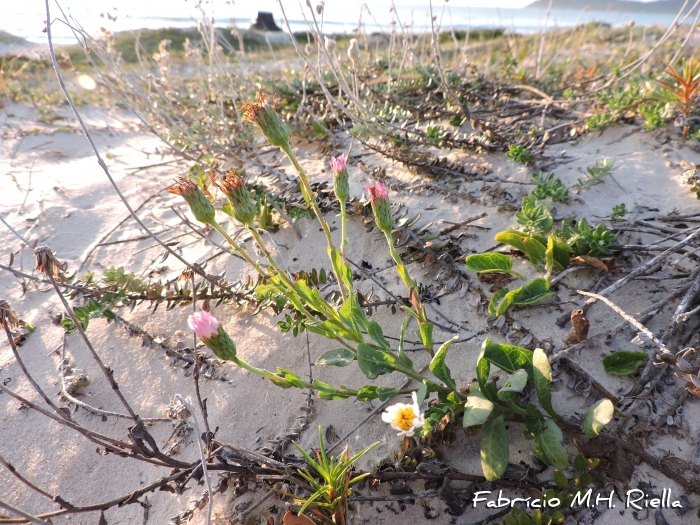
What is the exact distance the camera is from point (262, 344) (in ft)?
5.83

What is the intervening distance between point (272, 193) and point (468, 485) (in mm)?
1744

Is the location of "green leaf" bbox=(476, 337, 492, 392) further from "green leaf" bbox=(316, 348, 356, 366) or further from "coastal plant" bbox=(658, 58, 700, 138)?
"coastal plant" bbox=(658, 58, 700, 138)

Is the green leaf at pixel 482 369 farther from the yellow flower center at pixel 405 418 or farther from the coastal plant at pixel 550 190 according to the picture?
the coastal plant at pixel 550 190

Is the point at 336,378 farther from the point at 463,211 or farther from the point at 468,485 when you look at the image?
the point at 463,211

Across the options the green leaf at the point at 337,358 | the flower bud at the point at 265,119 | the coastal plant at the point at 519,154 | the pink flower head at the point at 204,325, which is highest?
the flower bud at the point at 265,119

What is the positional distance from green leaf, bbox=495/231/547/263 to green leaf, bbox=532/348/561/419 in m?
0.55

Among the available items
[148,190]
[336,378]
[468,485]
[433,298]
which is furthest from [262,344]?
[148,190]

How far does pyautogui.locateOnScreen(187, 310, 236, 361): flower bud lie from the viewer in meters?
1.21

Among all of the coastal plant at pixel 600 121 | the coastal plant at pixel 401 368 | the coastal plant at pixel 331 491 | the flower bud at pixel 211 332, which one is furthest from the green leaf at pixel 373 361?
the coastal plant at pixel 600 121

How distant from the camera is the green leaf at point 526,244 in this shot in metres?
1.70

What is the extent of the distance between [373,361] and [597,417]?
64 cm

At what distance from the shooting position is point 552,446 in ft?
3.94

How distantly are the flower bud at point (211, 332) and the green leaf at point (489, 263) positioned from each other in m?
0.96

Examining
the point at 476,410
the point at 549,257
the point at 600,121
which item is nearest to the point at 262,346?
the point at 476,410
